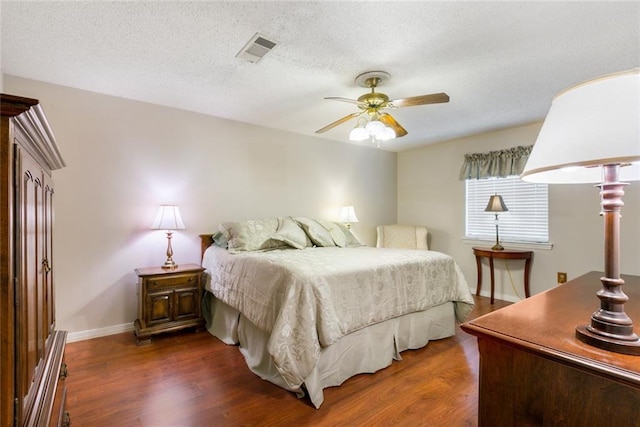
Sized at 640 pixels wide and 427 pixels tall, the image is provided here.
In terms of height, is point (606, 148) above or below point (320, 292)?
above

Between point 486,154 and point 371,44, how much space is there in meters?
2.98

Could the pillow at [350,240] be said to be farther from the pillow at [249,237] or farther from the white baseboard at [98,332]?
the white baseboard at [98,332]

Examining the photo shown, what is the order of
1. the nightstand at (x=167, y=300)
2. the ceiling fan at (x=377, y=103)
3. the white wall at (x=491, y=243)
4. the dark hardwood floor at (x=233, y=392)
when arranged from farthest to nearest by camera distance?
the white wall at (x=491, y=243) → the nightstand at (x=167, y=300) → the ceiling fan at (x=377, y=103) → the dark hardwood floor at (x=233, y=392)

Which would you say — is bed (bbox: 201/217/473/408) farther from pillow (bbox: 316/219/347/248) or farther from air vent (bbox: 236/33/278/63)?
air vent (bbox: 236/33/278/63)

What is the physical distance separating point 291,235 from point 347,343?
1467mm

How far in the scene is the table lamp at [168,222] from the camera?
114 inches

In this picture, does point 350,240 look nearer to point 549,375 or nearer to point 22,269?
point 549,375

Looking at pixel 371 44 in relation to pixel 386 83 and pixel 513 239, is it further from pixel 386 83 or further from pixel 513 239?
pixel 513 239

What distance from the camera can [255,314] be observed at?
218 cm

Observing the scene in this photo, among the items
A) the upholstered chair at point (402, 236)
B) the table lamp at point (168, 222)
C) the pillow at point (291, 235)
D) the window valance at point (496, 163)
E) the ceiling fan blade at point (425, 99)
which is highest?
the ceiling fan blade at point (425, 99)

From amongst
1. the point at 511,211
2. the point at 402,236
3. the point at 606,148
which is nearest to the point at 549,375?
the point at 606,148

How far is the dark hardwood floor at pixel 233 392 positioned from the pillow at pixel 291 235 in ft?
3.71

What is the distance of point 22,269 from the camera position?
2.44 feet

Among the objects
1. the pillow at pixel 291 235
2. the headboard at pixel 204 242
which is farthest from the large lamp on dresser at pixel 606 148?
the headboard at pixel 204 242
